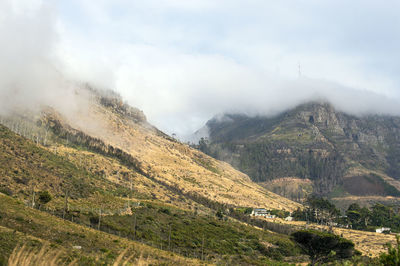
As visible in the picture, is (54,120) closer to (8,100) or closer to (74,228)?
(8,100)

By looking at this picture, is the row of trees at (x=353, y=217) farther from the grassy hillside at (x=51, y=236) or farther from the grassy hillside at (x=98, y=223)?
the grassy hillside at (x=51, y=236)

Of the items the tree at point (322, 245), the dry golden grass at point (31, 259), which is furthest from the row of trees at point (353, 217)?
the dry golden grass at point (31, 259)

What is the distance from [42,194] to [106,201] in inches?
1224

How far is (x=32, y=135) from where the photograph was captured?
511ft

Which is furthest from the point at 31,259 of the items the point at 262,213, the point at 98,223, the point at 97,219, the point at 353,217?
the point at 262,213

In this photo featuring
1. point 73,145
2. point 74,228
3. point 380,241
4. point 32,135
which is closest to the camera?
point 74,228

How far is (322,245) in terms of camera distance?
62.2 m

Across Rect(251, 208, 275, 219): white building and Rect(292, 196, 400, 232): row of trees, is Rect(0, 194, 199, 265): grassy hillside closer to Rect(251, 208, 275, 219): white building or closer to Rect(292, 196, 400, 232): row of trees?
Rect(292, 196, 400, 232): row of trees

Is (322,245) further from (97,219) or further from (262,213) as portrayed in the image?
(262,213)

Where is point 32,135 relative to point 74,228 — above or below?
above

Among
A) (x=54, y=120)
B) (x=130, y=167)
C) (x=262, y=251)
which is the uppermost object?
(x=54, y=120)

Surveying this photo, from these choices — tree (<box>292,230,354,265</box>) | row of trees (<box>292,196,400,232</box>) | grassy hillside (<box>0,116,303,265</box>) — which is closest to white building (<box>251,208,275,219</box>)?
row of trees (<box>292,196,400,232</box>)

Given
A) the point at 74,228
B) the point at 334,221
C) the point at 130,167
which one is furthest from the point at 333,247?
the point at 130,167

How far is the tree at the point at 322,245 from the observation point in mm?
61969
